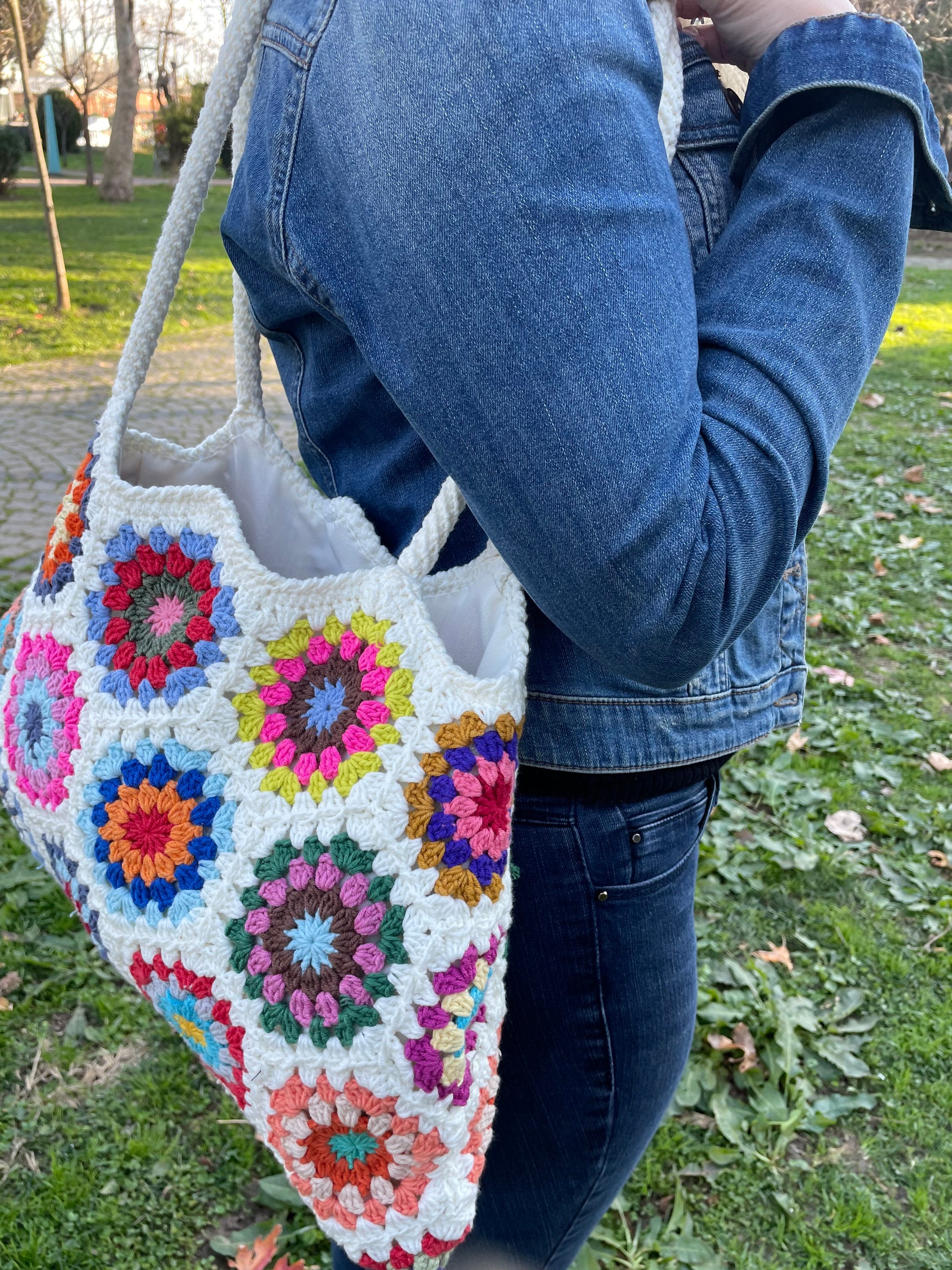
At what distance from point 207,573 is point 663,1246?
201 cm

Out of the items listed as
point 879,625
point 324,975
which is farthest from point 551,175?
point 879,625

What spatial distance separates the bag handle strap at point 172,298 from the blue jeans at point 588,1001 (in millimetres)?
577

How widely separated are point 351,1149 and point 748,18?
1108 millimetres

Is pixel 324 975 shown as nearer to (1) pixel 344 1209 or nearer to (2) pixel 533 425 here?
(1) pixel 344 1209

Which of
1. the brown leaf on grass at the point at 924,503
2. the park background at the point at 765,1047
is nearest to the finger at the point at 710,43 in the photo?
Result: the park background at the point at 765,1047

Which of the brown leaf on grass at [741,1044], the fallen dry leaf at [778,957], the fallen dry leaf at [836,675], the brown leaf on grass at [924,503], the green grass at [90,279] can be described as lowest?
the green grass at [90,279]

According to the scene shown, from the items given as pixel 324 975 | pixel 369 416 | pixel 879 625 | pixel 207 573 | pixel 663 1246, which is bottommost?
pixel 879 625

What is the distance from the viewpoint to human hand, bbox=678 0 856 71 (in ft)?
3.00

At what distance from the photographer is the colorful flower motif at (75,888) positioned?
109 cm

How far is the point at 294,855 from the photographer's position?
957mm

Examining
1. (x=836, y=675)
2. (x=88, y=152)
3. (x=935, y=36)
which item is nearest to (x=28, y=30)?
(x=88, y=152)

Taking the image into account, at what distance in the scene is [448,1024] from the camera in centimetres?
91

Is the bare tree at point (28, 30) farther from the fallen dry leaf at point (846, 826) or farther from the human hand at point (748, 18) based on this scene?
the human hand at point (748, 18)

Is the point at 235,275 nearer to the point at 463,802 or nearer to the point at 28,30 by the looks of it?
the point at 463,802
